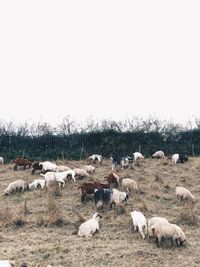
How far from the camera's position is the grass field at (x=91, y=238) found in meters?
12.1

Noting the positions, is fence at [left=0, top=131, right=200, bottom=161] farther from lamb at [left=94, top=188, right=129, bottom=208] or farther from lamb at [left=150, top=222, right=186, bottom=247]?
lamb at [left=150, top=222, right=186, bottom=247]

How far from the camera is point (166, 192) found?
20953 mm

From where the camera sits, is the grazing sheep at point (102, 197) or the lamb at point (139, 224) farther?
the grazing sheep at point (102, 197)

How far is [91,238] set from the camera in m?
13.9

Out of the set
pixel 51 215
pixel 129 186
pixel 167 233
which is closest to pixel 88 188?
pixel 129 186

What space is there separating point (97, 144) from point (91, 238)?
24.1 metres

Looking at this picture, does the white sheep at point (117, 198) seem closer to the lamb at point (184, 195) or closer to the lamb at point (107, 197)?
the lamb at point (107, 197)

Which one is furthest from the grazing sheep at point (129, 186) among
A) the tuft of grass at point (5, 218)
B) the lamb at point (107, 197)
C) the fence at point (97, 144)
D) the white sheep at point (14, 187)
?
the fence at point (97, 144)

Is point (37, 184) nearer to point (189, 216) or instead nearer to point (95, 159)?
point (189, 216)

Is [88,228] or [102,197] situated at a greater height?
[102,197]

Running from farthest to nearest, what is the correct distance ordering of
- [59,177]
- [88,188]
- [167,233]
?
1. [59,177]
2. [88,188]
3. [167,233]

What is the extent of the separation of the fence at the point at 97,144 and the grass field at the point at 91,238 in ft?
40.3

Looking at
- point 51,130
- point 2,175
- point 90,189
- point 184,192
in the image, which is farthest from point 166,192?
point 51,130

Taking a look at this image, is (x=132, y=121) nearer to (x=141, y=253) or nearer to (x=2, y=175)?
(x=2, y=175)
